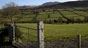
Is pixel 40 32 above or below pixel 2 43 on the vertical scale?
above

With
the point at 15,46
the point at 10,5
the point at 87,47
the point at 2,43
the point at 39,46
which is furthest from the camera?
the point at 10,5

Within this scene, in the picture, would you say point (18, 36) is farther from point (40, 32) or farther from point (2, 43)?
point (40, 32)

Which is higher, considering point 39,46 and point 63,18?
point 39,46

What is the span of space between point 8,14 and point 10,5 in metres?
4.78

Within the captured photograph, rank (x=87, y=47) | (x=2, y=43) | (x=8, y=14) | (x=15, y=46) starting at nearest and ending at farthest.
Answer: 1. (x=15, y=46)
2. (x=2, y=43)
3. (x=87, y=47)
4. (x=8, y=14)

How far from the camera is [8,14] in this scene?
141 ft

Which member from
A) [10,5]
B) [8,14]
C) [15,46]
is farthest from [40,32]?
[10,5]

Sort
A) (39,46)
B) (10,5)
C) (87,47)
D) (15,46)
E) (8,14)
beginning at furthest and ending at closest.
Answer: (10,5), (8,14), (87,47), (15,46), (39,46)

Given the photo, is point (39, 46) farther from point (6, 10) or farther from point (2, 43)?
point (6, 10)

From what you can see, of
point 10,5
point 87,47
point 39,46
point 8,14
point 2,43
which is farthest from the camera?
point 10,5

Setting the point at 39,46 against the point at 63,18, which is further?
the point at 63,18

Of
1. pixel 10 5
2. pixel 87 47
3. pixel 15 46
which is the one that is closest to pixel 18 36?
pixel 15 46

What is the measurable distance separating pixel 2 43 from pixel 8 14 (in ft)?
108

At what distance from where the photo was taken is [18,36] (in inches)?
467
